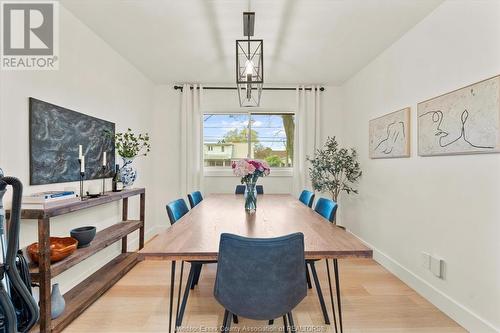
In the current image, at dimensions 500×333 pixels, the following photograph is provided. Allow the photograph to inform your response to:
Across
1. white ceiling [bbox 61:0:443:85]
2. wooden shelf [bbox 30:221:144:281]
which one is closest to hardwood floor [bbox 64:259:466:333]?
wooden shelf [bbox 30:221:144:281]

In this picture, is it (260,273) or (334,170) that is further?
(334,170)

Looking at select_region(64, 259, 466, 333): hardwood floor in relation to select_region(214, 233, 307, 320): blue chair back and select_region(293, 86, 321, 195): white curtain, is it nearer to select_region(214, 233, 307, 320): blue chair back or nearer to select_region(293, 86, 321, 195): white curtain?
select_region(214, 233, 307, 320): blue chair back

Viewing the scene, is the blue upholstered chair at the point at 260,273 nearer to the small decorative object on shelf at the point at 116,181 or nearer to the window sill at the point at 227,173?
the small decorative object on shelf at the point at 116,181

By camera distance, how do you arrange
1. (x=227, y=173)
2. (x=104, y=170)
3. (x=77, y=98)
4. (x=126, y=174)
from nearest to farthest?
(x=77, y=98) < (x=104, y=170) < (x=126, y=174) < (x=227, y=173)

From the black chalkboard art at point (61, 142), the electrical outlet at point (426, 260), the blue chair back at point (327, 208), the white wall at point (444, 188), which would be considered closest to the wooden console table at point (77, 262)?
the black chalkboard art at point (61, 142)

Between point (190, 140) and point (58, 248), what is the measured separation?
8.82 ft

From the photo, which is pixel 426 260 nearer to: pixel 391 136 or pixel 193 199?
pixel 391 136

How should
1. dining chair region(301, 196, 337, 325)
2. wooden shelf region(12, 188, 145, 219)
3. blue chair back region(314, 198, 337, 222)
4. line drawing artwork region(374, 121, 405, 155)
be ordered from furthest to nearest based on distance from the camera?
line drawing artwork region(374, 121, 405, 155) < blue chair back region(314, 198, 337, 222) < dining chair region(301, 196, 337, 325) < wooden shelf region(12, 188, 145, 219)

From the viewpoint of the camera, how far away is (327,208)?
236 cm

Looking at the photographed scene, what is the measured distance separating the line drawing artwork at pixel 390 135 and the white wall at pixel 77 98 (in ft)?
10.8

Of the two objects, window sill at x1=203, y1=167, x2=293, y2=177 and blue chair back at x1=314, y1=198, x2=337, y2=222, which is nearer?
blue chair back at x1=314, y1=198, x2=337, y2=222

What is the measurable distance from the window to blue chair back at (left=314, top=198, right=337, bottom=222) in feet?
7.20

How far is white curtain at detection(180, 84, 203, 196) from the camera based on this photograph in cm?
443

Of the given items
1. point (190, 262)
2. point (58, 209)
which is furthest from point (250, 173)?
point (58, 209)
